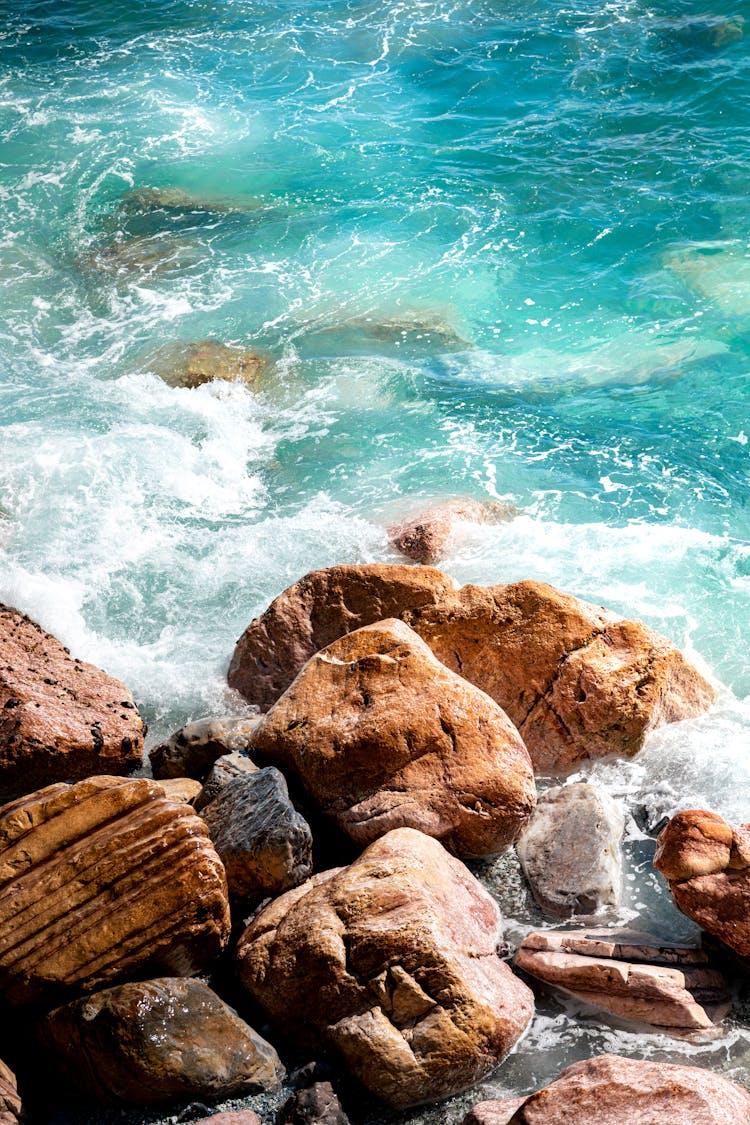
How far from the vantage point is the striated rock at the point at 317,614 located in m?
8.45

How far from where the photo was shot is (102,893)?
5781mm

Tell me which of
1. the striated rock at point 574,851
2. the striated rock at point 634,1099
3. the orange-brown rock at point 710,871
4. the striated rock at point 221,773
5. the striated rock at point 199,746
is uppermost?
the striated rock at point 221,773

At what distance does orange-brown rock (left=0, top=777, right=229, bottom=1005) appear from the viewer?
5.62 meters

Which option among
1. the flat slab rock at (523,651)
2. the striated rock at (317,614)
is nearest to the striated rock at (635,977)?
the flat slab rock at (523,651)

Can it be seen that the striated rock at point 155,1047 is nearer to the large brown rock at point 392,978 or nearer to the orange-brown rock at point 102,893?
the orange-brown rock at point 102,893

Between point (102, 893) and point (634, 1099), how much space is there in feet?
10.0

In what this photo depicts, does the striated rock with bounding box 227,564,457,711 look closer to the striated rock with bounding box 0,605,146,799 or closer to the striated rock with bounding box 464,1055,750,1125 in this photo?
the striated rock with bounding box 0,605,146,799

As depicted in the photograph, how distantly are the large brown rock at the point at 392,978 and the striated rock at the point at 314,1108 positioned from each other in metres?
0.23

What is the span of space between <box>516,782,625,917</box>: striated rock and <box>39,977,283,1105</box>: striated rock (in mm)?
2127

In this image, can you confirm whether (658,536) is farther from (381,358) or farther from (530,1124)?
(530,1124)

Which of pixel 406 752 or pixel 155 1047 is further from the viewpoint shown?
pixel 406 752

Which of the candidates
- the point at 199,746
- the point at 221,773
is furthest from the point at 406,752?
the point at 199,746

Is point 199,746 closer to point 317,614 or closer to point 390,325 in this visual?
point 317,614

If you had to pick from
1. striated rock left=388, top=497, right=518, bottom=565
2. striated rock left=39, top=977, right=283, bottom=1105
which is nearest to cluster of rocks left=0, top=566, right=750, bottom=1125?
striated rock left=39, top=977, right=283, bottom=1105
